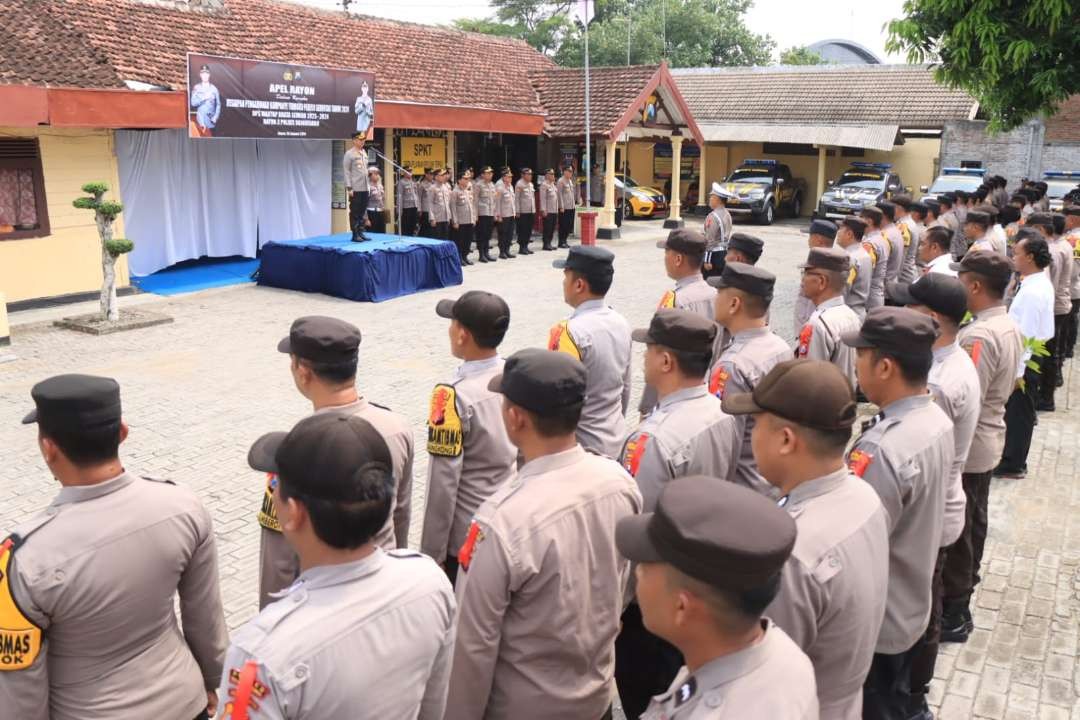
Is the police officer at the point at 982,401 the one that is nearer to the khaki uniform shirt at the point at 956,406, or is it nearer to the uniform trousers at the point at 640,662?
the khaki uniform shirt at the point at 956,406

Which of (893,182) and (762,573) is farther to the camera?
(893,182)

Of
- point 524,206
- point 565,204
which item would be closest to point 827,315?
point 524,206

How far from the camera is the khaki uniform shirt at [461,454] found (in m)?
3.27

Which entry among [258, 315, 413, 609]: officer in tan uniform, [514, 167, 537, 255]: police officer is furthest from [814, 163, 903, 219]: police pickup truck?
[258, 315, 413, 609]: officer in tan uniform

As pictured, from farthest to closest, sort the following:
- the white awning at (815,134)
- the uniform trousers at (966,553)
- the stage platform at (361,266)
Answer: the white awning at (815,134) → the stage platform at (361,266) → the uniform trousers at (966,553)

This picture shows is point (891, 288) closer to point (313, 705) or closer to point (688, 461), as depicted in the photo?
point (688, 461)

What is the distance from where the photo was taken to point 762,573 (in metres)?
1.59

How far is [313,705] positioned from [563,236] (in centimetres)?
1787

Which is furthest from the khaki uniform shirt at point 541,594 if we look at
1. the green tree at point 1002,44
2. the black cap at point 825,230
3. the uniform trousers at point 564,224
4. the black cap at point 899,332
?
the uniform trousers at point 564,224

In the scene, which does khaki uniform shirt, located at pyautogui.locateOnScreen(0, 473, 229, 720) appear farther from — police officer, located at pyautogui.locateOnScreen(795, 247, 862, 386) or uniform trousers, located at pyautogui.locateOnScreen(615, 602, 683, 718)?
police officer, located at pyautogui.locateOnScreen(795, 247, 862, 386)

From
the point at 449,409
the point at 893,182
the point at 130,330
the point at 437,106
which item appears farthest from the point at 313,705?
the point at 893,182

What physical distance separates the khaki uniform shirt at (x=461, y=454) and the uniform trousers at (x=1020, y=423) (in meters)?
4.45

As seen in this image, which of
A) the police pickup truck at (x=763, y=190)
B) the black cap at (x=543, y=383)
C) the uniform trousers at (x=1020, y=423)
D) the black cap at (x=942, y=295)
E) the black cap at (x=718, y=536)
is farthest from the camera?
the police pickup truck at (x=763, y=190)

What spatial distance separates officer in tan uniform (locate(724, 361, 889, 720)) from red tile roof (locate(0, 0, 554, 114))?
37.3 feet
